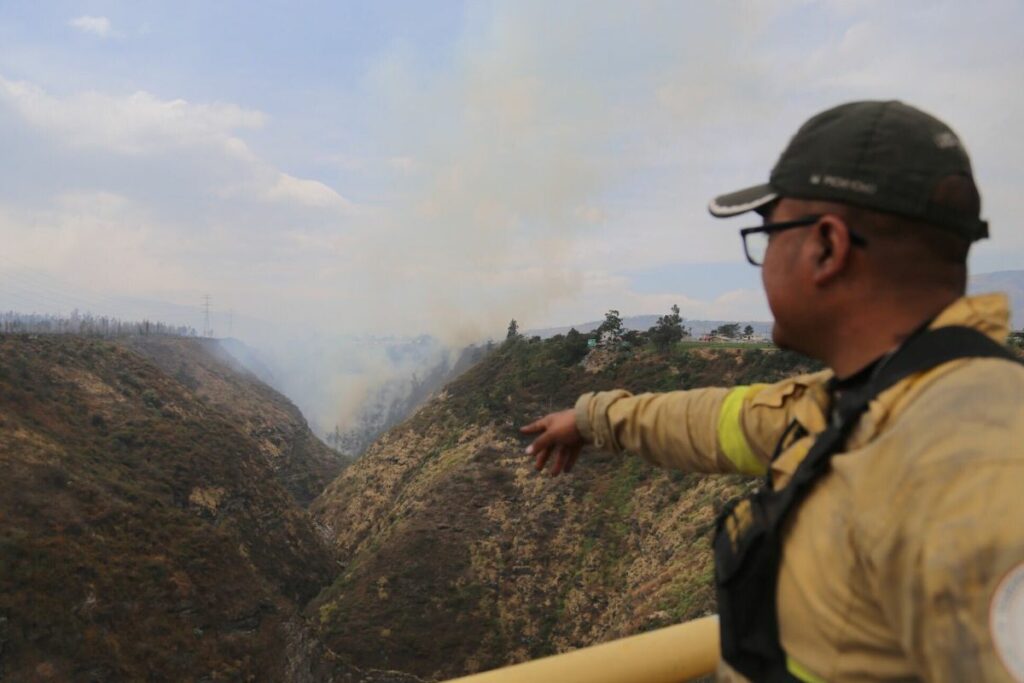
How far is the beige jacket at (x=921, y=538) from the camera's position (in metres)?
1.06

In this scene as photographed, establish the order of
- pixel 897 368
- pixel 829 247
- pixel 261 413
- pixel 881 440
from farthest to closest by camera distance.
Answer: pixel 261 413 < pixel 829 247 < pixel 897 368 < pixel 881 440

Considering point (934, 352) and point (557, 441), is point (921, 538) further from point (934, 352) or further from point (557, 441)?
point (557, 441)

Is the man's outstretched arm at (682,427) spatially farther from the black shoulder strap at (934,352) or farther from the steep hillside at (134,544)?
the steep hillside at (134,544)

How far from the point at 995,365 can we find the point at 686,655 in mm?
1565

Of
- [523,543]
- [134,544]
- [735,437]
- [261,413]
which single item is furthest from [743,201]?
[261,413]

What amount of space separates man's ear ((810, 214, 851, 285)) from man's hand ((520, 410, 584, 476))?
4.29ft

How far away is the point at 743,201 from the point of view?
6.28 feet

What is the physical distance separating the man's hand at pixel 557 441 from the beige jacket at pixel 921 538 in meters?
1.21

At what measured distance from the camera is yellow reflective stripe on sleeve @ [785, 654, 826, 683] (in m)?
1.43

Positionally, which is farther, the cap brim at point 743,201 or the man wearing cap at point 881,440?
the cap brim at point 743,201

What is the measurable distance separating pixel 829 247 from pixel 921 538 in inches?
30.0

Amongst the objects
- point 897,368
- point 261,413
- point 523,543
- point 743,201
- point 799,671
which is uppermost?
point 743,201

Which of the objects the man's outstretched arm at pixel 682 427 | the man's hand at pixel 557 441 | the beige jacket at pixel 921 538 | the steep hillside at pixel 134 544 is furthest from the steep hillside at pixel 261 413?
the beige jacket at pixel 921 538

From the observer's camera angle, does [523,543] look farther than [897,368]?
Yes
